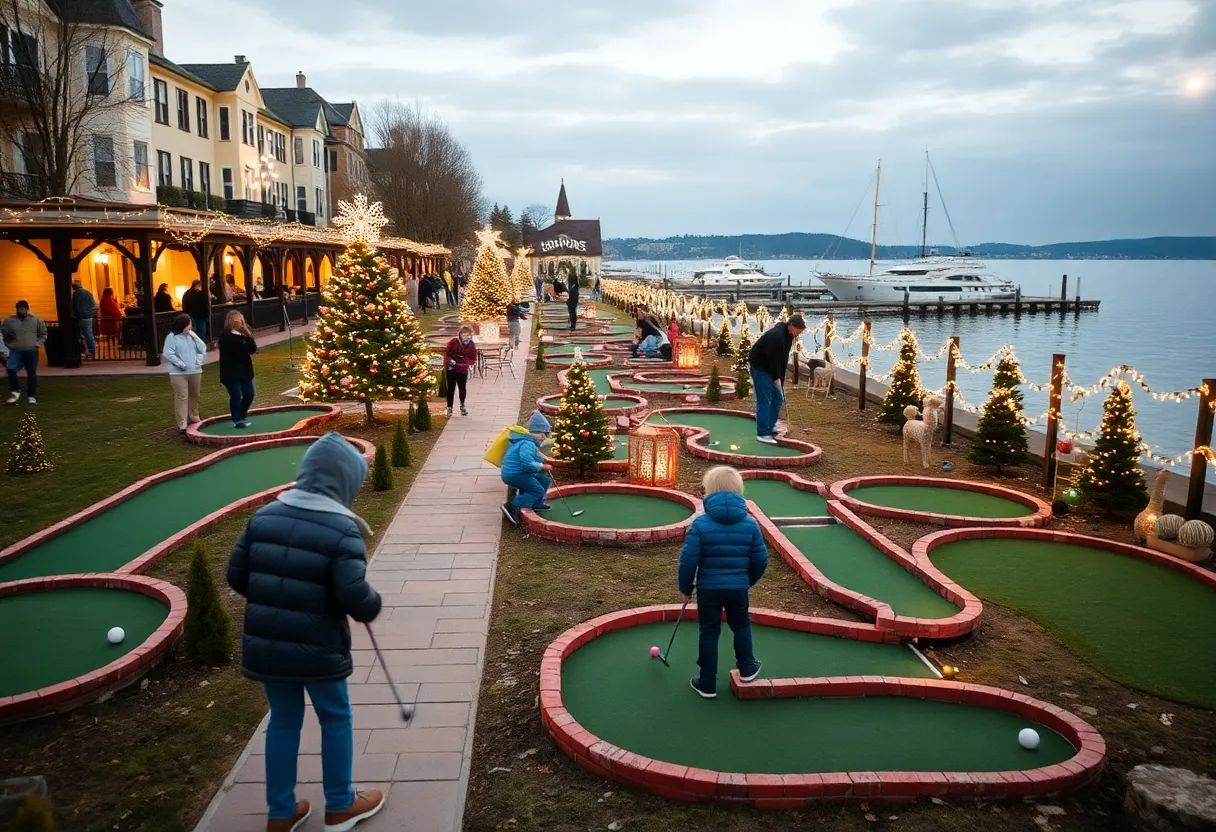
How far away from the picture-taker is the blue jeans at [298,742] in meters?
4.05

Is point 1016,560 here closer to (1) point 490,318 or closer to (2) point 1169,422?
(2) point 1169,422

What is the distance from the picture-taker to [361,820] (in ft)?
13.9

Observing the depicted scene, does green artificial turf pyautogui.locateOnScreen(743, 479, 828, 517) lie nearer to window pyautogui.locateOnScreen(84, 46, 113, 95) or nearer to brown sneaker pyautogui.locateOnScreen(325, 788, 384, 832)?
brown sneaker pyautogui.locateOnScreen(325, 788, 384, 832)

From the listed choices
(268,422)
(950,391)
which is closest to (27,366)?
(268,422)

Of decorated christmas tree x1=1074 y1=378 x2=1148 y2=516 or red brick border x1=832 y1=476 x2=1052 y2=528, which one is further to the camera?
decorated christmas tree x1=1074 y1=378 x2=1148 y2=516

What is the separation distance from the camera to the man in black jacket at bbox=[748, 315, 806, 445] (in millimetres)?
12297

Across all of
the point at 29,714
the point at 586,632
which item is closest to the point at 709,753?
the point at 586,632

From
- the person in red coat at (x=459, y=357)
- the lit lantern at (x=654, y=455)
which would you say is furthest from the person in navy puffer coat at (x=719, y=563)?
the person in red coat at (x=459, y=357)

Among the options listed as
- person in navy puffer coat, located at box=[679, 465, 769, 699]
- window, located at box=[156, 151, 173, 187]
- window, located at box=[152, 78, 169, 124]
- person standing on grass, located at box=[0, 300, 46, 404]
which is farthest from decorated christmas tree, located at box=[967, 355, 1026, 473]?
window, located at box=[152, 78, 169, 124]

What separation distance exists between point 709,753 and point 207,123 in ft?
136

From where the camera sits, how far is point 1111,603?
23.2 feet

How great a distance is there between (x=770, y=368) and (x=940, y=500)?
3.24m

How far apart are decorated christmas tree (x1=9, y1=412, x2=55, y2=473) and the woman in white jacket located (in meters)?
2.02

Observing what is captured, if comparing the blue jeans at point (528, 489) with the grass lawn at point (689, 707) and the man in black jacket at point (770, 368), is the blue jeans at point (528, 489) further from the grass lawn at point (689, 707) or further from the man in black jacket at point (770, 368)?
the man in black jacket at point (770, 368)
